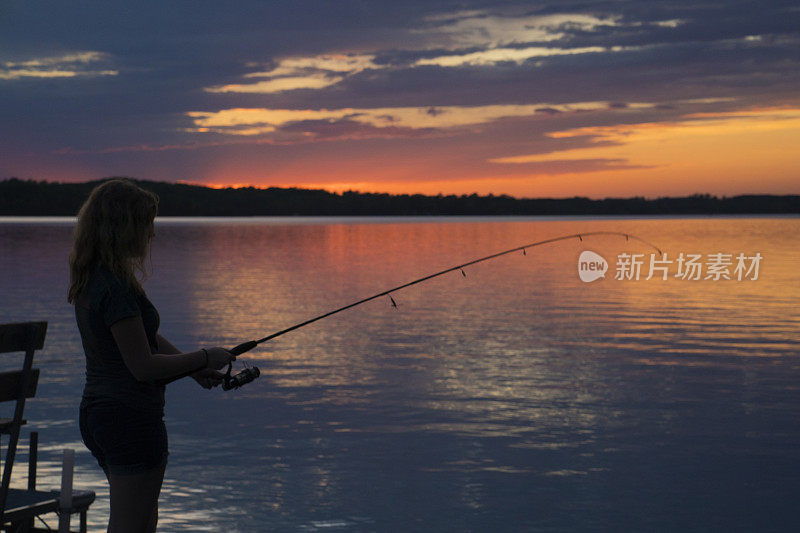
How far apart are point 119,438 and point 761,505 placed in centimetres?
540

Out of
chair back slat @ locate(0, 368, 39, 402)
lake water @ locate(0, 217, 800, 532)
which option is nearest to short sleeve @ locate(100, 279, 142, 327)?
chair back slat @ locate(0, 368, 39, 402)

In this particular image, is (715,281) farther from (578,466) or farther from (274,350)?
(578,466)

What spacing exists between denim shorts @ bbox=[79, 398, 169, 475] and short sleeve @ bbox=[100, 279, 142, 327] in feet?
1.09

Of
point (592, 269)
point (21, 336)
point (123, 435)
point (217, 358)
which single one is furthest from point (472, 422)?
point (592, 269)

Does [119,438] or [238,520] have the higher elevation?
[119,438]

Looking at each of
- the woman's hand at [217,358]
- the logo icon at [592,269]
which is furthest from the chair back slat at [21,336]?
the logo icon at [592,269]

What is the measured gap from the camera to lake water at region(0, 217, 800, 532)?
6.96 meters

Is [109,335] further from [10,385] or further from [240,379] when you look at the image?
[10,385]

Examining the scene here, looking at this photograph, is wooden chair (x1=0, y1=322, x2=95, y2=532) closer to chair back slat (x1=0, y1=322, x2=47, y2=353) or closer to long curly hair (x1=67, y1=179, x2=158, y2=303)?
chair back slat (x1=0, y1=322, x2=47, y2=353)

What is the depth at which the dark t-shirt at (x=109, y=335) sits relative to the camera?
10.9 feet

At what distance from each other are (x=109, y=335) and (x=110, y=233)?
0.36 meters

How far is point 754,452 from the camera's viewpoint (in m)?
8.77

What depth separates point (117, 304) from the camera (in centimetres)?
332

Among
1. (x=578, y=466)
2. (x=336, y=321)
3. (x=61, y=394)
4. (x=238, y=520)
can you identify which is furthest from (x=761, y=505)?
(x=336, y=321)
